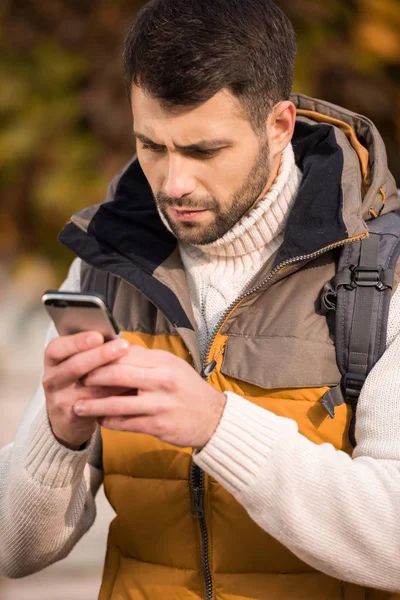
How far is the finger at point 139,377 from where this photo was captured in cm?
203

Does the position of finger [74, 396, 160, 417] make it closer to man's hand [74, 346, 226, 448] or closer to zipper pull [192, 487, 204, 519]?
man's hand [74, 346, 226, 448]

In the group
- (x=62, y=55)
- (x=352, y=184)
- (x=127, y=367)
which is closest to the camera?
(x=127, y=367)

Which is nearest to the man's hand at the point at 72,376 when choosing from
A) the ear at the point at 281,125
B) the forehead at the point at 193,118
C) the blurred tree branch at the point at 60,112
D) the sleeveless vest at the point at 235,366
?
the sleeveless vest at the point at 235,366

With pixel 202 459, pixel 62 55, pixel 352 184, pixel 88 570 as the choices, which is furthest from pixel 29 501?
pixel 62 55

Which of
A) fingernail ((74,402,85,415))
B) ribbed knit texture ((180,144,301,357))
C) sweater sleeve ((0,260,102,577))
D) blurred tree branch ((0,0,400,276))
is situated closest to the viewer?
fingernail ((74,402,85,415))

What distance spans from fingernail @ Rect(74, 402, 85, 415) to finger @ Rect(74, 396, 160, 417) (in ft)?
0.06

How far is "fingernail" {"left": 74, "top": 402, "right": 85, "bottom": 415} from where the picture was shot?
6.98 ft

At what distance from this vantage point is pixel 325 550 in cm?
212

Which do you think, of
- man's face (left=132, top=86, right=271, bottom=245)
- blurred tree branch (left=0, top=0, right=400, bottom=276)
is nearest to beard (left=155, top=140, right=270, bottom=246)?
man's face (left=132, top=86, right=271, bottom=245)

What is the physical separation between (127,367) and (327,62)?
4.42 meters

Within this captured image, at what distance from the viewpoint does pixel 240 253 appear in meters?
2.75

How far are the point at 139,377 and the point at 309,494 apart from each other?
505 millimetres

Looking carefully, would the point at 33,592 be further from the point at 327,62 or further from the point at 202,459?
the point at 327,62

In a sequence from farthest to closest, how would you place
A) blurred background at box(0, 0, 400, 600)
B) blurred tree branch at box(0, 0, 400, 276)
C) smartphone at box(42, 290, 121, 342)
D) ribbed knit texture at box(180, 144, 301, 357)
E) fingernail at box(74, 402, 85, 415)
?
blurred tree branch at box(0, 0, 400, 276) < blurred background at box(0, 0, 400, 600) < ribbed knit texture at box(180, 144, 301, 357) < fingernail at box(74, 402, 85, 415) < smartphone at box(42, 290, 121, 342)
